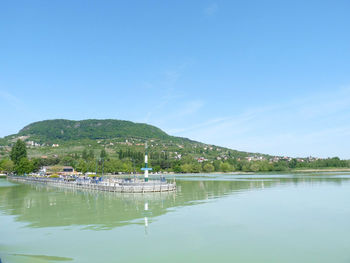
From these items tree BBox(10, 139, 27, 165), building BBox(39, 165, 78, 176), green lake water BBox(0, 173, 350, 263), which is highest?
tree BBox(10, 139, 27, 165)

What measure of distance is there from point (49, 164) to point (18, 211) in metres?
153

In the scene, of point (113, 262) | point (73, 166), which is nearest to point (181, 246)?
point (113, 262)

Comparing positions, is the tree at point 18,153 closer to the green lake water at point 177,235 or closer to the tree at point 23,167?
the tree at point 23,167

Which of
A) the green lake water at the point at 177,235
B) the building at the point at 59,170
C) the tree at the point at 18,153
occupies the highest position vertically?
the tree at the point at 18,153

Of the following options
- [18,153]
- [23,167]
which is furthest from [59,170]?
[18,153]

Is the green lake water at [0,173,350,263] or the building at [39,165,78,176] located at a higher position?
the building at [39,165,78,176]

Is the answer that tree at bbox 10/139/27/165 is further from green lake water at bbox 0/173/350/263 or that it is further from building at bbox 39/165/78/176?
green lake water at bbox 0/173/350/263

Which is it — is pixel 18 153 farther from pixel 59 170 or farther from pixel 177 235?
pixel 177 235

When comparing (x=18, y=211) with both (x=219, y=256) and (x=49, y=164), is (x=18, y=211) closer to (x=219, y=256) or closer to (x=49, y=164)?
(x=219, y=256)

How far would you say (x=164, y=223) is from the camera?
91.7 feet

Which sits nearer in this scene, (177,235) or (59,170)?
(177,235)

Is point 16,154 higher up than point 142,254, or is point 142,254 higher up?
point 16,154

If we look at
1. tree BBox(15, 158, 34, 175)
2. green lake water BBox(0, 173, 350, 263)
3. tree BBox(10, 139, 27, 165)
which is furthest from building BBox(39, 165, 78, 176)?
green lake water BBox(0, 173, 350, 263)

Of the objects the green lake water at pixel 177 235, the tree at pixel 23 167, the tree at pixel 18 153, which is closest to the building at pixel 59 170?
the tree at pixel 23 167
